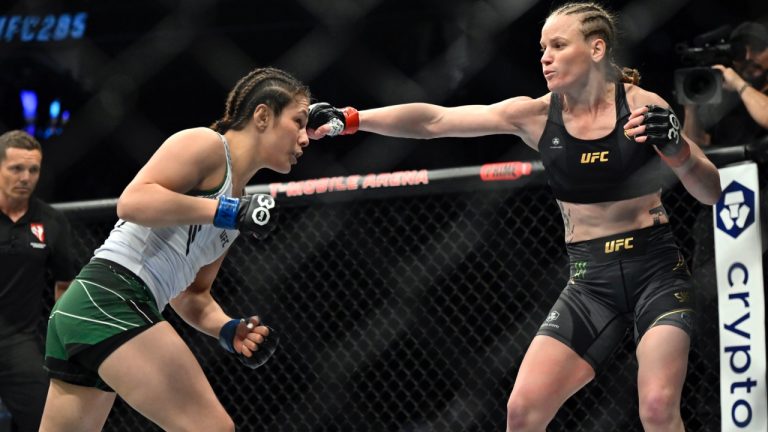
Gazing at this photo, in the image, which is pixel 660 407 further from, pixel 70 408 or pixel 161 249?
pixel 70 408

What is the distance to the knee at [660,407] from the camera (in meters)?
2.41

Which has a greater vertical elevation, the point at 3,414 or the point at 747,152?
the point at 747,152

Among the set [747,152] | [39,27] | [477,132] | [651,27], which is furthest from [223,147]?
[39,27]

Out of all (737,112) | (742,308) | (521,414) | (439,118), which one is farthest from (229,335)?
(737,112)

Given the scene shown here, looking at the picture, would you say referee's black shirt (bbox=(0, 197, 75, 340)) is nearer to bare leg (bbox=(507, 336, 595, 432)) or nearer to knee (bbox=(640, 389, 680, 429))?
bare leg (bbox=(507, 336, 595, 432))

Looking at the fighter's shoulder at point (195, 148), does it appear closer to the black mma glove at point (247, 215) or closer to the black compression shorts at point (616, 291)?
the black mma glove at point (247, 215)

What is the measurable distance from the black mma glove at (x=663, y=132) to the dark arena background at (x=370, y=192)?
2.37 feet

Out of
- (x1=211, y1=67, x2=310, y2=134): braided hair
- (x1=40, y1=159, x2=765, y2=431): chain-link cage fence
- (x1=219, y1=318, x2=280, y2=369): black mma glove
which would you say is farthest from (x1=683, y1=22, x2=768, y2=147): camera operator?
(x1=219, y1=318, x2=280, y2=369): black mma glove

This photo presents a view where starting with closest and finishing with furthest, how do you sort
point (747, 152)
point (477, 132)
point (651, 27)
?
point (477, 132) < point (747, 152) < point (651, 27)

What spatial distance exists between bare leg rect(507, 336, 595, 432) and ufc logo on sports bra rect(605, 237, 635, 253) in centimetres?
27

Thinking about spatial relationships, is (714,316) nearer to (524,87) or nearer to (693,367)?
(693,367)

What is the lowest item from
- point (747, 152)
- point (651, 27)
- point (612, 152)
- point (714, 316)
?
point (714, 316)

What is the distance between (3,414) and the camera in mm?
3611

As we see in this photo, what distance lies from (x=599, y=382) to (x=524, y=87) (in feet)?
3.69
